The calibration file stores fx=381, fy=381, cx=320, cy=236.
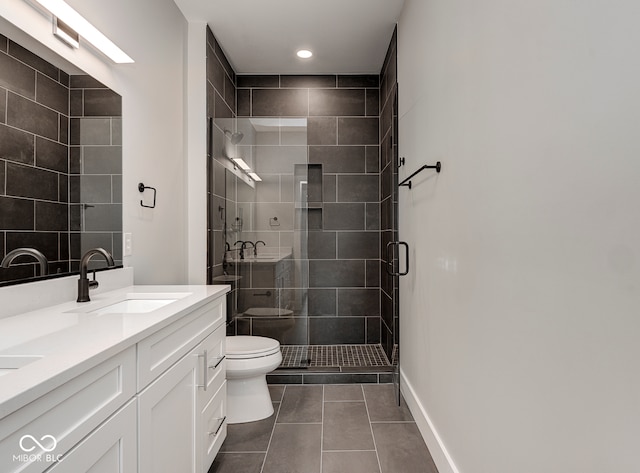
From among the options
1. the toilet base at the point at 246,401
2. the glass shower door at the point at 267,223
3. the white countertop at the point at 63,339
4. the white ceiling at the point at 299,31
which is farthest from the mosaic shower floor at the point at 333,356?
the white ceiling at the point at 299,31

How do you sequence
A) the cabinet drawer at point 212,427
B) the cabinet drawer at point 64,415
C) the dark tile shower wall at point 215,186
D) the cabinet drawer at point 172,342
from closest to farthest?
1. the cabinet drawer at point 64,415
2. the cabinet drawer at point 172,342
3. the cabinet drawer at point 212,427
4. the dark tile shower wall at point 215,186

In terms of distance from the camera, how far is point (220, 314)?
75.5 inches

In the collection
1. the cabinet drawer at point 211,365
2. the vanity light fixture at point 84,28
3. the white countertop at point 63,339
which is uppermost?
the vanity light fixture at point 84,28

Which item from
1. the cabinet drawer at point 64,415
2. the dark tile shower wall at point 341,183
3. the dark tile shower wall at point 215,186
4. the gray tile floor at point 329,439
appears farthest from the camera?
the dark tile shower wall at point 341,183

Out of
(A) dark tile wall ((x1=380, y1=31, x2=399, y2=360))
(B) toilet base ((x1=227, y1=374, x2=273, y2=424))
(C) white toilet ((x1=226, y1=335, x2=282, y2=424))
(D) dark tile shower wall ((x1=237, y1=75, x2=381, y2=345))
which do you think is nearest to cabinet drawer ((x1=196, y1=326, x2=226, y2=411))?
(C) white toilet ((x1=226, y1=335, x2=282, y2=424))

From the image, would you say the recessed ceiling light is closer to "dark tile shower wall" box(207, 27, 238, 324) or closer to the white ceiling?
the white ceiling

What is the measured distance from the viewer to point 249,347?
2432 mm

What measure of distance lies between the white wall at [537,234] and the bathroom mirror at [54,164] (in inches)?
63.5

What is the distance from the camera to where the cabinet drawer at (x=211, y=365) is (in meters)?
1.59

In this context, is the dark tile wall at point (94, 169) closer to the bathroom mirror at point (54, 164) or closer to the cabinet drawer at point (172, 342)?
the bathroom mirror at point (54, 164)

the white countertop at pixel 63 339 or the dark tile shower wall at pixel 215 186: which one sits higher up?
the dark tile shower wall at pixel 215 186

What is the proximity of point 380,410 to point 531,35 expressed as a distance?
2.23 meters

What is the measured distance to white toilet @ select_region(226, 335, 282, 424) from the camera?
229 centimetres

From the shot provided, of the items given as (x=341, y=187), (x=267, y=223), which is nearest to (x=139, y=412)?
(x=267, y=223)
